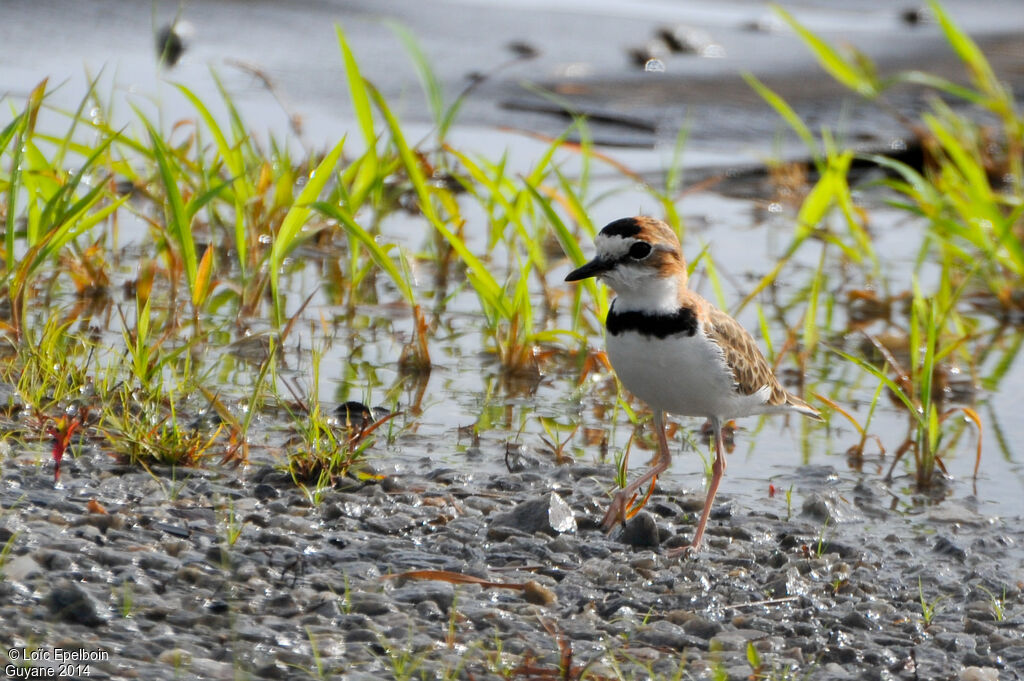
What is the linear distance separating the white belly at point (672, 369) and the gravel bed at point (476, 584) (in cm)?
42

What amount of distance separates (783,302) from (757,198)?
7.57 feet

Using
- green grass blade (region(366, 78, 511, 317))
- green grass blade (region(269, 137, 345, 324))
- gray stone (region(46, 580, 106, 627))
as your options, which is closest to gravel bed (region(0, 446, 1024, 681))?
gray stone (region(46, 580, 106, 627))

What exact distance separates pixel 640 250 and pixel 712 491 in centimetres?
85

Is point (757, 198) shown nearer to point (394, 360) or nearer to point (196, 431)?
point (394, 360)

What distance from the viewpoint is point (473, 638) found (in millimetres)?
3613

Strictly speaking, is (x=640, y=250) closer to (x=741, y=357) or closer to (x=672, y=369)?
(x=672, y=369)

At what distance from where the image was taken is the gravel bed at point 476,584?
344 cm

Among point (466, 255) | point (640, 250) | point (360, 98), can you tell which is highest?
point (360, 98)

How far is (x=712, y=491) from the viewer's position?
471 cm

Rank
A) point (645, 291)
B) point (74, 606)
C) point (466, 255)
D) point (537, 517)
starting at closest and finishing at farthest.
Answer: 1. point (74, 606)
2. point (537, 517)
3. point (645, 291)
4. point (466, 255)

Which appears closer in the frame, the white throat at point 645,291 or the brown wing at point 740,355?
the white throat at point 645,291

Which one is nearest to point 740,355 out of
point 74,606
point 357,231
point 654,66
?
point 357,231

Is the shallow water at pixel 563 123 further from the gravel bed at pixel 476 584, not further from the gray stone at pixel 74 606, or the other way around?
the gray stone at pixel 74 606

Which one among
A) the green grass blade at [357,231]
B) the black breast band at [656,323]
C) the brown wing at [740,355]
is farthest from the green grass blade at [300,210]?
the brown wing at [740,355]
